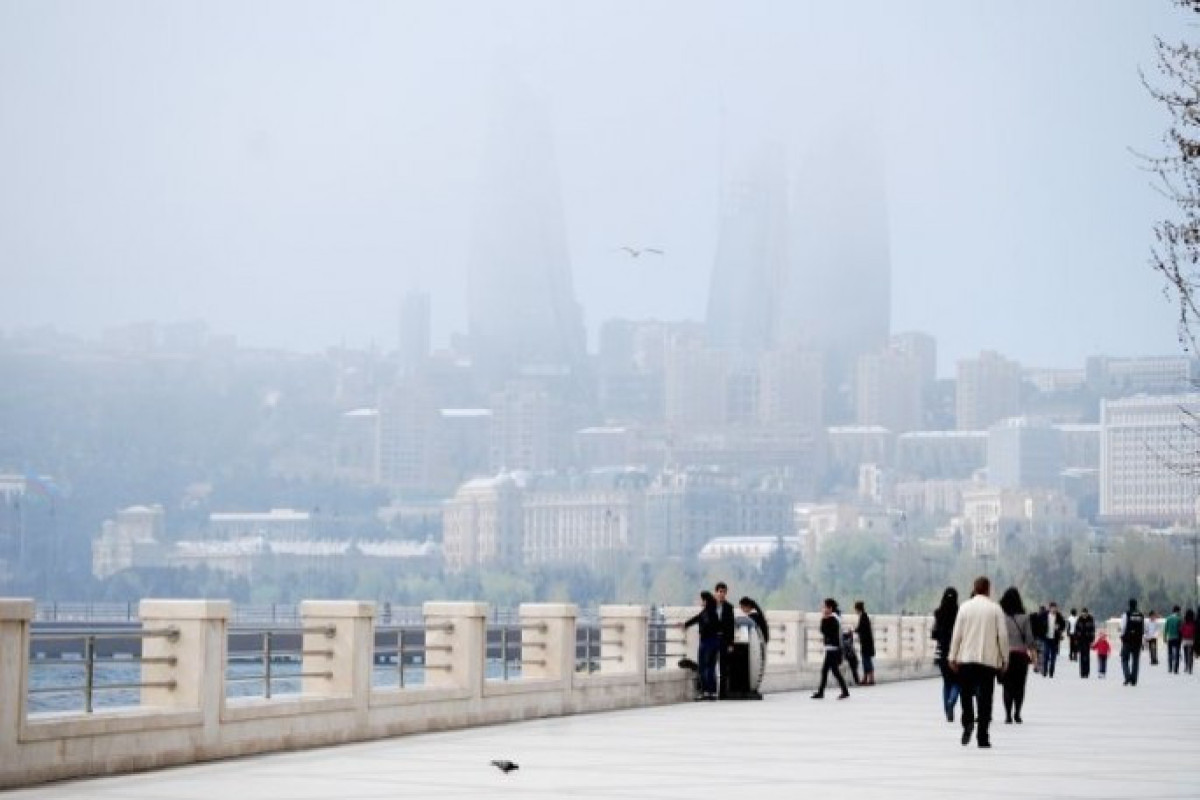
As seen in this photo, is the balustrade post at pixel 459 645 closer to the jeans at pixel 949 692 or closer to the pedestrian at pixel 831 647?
the jeans at pixel 949 692

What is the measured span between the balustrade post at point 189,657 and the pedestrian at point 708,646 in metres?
14.9

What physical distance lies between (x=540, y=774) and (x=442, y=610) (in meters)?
7.46

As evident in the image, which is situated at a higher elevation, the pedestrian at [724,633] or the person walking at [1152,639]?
the pedestrian at [724,633]

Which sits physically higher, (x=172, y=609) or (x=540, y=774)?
(x=172, y=609)

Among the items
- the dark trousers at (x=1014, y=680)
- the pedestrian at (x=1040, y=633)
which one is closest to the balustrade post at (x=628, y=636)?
the dark trousers at (x=1014, y=680)

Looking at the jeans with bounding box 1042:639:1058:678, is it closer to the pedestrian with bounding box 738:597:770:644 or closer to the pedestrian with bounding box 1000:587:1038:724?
the pedestrian with bounding box 738:597:770:644

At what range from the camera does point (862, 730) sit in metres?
29.4

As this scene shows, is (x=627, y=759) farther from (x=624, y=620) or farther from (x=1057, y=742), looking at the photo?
(x=624, y=620)

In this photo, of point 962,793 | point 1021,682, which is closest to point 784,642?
point 1021,682

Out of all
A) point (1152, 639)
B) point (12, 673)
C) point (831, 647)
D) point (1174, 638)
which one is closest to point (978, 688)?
point (12, 673)

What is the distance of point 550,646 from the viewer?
31.8 meters

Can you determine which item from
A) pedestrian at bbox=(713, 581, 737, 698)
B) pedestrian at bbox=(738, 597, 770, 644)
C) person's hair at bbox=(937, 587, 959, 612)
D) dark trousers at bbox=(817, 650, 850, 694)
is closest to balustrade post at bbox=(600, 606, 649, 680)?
pedestrian at bbox=(713, 581, 737, 698)

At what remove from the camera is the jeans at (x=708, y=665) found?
36531mm

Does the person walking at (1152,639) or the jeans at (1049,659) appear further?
the person walking at (1152,639)
